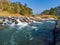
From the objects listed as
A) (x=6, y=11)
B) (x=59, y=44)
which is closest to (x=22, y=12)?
(x=6, y=11)

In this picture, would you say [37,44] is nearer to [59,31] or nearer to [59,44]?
[59,31]

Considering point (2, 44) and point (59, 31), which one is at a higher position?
point (59, 31)

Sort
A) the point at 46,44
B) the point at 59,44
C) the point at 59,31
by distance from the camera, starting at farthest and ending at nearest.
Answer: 1. the point at 46,44
2. the point at 59,31
3. the point at 59,44

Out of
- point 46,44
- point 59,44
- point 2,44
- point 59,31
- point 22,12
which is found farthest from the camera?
point 22,12

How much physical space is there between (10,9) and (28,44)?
78.3 meters

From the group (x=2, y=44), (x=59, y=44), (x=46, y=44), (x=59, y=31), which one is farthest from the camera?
(x=2, y=44)

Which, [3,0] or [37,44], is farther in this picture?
[3,0]

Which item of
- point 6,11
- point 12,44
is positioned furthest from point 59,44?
point 6,11

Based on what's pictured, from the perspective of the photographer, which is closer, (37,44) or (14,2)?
(37,44)

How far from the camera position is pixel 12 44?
22.9 meters

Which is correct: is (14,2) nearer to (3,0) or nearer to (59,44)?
(3,0)

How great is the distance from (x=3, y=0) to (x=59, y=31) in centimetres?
9602

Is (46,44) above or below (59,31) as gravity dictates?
below

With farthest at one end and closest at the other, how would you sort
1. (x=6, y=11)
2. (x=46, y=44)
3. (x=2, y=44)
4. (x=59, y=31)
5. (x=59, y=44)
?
1. (x=6, y=11)
2. (x=2, y=44)
3. (x=46, y=44)
4. (x=59, y=31)
5. (x=59, y=44)
